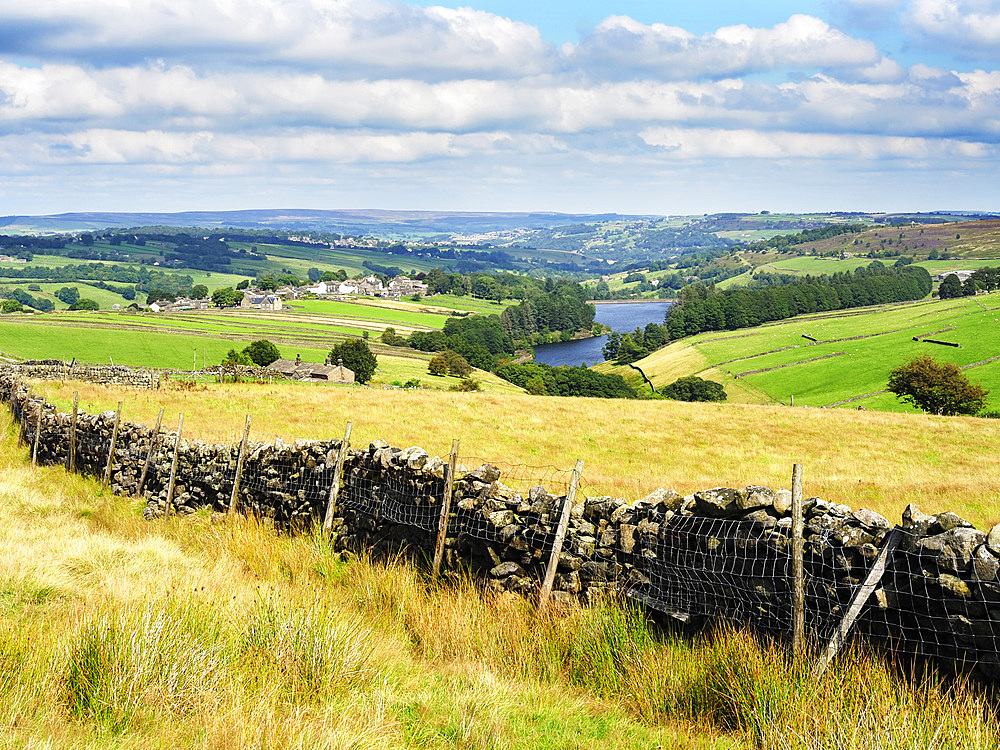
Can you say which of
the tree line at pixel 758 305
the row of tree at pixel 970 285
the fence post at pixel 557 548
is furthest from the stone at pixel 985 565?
the row of tree at pixel 970 285

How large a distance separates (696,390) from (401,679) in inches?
3479

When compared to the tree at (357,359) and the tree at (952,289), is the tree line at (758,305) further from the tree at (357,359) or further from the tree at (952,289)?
the tree at (357,359)

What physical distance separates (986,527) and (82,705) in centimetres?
1495

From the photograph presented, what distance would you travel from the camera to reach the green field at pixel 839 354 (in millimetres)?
80562

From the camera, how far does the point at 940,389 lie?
2196 inches

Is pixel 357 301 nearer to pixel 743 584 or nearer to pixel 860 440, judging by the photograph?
pixel 860 440

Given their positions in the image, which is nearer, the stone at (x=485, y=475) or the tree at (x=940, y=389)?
the stone at (x=485, y=475)

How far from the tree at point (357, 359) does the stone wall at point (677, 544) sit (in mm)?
61969

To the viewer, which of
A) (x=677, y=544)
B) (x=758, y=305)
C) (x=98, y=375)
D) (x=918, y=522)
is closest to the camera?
(x=918, y=522)

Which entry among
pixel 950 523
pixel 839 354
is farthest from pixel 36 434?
pixel 839 354

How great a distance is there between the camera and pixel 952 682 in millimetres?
5684

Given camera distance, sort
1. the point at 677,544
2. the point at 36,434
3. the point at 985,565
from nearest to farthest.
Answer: the point at 985,565
the point at 677,544
the point at 36,434

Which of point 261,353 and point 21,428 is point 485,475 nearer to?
point 21,428

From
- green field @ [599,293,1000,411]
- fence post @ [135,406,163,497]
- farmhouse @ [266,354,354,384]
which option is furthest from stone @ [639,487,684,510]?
green field @ [599,293,1000,411]
